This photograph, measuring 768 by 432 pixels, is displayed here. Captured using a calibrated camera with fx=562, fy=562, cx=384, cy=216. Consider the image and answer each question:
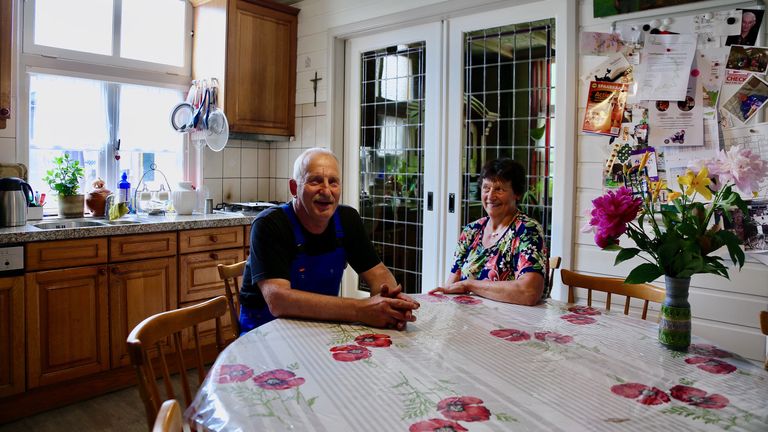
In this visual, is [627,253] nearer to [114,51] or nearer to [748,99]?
[748,99]

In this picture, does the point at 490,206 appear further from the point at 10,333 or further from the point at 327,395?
the point at 10,333

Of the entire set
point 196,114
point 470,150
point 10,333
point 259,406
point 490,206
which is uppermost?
point 196,114

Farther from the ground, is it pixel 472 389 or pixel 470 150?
pixel 470 150

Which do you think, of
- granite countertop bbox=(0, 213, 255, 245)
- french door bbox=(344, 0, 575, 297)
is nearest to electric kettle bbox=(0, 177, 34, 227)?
granite countertop bbox=(0, 213, 255, 245)

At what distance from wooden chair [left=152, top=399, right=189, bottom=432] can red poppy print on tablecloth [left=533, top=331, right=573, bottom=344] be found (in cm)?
97

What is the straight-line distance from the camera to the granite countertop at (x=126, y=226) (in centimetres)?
264

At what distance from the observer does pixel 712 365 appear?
51.4 inches

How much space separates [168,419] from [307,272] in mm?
1063

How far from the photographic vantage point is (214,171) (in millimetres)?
4062

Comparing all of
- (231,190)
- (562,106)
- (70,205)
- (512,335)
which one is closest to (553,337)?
(512,335)

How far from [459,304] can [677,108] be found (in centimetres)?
140

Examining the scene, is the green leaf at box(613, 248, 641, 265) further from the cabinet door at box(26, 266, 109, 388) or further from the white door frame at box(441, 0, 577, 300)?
the cabinet door at box(26, 266, 109, 388)

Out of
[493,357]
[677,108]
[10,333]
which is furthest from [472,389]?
[10,333]

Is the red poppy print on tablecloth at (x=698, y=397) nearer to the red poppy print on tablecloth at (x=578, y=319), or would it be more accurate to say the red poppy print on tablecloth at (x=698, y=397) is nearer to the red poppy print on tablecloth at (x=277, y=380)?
the red poppy print on tablecloth at (x=578, y=319)
